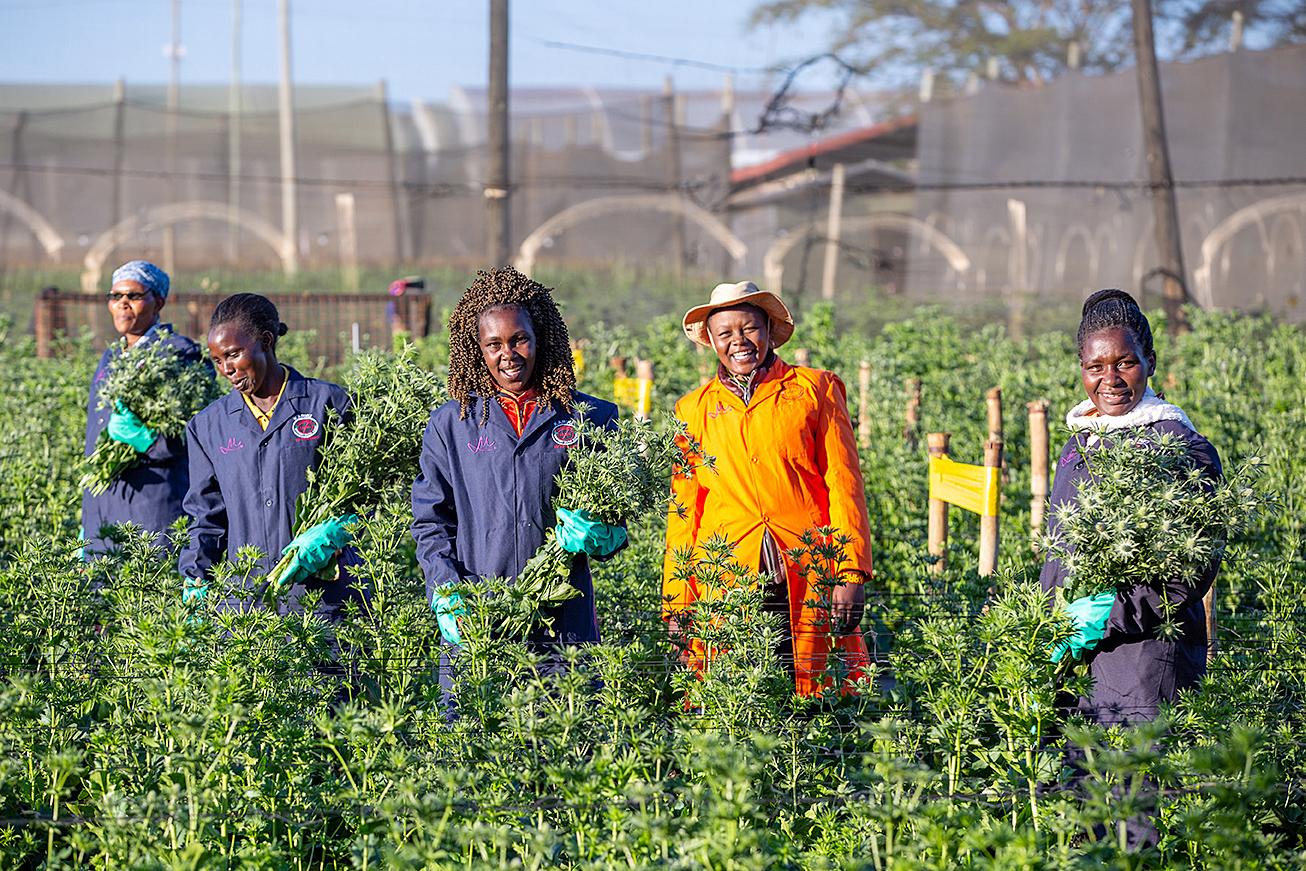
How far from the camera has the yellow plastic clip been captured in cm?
Answer: 491

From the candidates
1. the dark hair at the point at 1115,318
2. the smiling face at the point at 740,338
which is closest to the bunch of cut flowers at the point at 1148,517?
the dark hair at the point at 1115,318

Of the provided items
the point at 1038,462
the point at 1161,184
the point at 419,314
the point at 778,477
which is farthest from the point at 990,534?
the point at 1161,184

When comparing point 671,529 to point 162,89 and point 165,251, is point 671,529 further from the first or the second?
point 162,89

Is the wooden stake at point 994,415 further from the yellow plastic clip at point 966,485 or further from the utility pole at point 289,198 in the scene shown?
the utility pole at point 289,198

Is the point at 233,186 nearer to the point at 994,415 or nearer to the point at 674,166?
the point at 674,166

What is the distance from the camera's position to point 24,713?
2957 mm

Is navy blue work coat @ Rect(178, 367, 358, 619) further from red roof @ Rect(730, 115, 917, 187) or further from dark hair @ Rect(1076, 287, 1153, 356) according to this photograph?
red roof @ Rect(730, 115, 917, 187)

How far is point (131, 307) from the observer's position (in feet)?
16.9

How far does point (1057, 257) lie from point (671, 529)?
48.9ft

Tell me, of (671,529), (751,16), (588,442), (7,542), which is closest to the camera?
(588,442)

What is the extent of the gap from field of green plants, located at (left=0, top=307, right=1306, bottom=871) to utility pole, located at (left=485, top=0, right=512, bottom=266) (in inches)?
408

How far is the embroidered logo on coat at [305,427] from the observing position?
13.0 ft

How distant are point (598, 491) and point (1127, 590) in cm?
124

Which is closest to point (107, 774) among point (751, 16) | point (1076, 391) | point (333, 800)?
point (333, 800)
